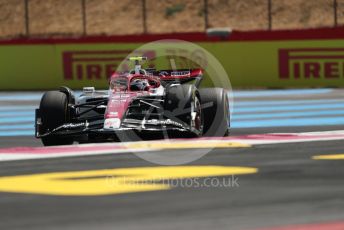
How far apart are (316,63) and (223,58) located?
2.86m

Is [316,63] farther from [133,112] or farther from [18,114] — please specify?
[133,112]

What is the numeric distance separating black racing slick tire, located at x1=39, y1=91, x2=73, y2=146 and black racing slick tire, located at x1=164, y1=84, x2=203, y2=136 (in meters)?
1.40

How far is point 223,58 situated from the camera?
2494 cm

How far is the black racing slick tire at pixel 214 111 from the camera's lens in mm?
11352

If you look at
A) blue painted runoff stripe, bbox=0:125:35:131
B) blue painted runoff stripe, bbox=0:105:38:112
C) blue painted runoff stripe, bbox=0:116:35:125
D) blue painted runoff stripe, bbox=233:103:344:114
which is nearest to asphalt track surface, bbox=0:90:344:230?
blue painted runoff stripe, bbox=0:125:35:131

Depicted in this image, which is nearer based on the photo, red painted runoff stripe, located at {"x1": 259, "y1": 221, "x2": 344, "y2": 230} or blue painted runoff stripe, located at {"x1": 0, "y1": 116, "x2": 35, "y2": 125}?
red painted runoff stripe, located at {"x1": 259, "y1": 221, "x2": 344, "y2": 230}

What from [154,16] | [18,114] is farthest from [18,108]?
[154,16]

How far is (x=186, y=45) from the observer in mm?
23938

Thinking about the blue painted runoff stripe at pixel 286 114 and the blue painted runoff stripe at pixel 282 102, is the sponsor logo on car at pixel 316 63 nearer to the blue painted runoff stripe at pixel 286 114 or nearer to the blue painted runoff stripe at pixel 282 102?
the blue painted runoff stripe at pixel 282 102

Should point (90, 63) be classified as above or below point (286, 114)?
above

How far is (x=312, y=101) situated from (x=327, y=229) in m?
15.3

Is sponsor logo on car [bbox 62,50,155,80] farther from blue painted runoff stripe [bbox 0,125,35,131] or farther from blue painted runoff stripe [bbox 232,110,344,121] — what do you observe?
blue painted runoff stripe [bbox 0,125,35,131]

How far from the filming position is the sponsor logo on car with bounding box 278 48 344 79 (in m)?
24.0

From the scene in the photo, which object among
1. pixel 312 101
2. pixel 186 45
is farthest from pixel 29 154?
pixel 186 45
